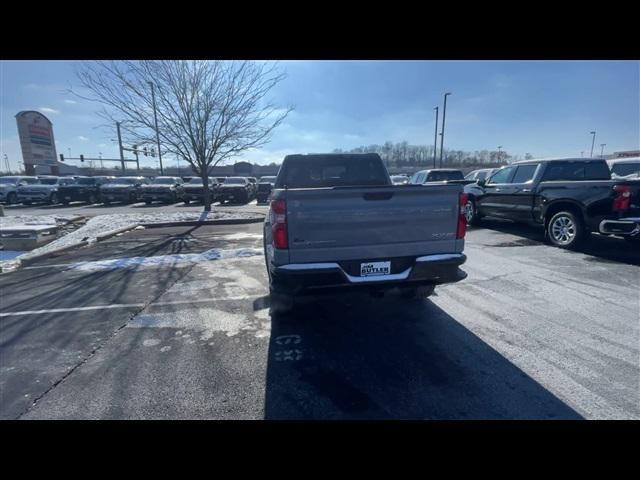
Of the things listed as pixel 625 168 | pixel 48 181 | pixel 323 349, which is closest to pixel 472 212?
pixel 625 168

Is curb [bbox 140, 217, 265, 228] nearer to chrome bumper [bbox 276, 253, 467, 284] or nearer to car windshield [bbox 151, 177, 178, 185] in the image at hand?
chrome bumper [bbox 276, 253, 467, 284]

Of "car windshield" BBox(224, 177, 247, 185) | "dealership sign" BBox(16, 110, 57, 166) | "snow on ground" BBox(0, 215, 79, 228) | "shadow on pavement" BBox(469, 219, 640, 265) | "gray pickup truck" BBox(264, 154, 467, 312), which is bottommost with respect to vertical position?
"shadow on pavement" BBox(469, 219, 640, 265)

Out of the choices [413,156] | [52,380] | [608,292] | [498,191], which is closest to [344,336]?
[52,380]

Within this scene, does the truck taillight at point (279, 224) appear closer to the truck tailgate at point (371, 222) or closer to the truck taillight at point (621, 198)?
the truck tailgate at point (371, 222)

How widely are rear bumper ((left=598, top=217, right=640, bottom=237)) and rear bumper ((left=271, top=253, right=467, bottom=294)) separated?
16.8 ft

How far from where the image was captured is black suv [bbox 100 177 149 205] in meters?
20.3

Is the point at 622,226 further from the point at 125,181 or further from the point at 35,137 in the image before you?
the point at 35,137

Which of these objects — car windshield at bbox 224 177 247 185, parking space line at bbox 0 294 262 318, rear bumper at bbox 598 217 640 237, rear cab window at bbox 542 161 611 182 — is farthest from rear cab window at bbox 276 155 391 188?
car windshield at bbox 224 177 247 185

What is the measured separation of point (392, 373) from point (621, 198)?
6629 millimetres

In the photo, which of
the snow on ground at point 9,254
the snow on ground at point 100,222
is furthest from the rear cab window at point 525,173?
the snow on ground at point 9,254

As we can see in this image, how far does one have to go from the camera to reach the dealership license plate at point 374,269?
318cm

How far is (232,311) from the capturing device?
4.29m

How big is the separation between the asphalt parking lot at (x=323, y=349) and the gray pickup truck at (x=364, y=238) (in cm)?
45
